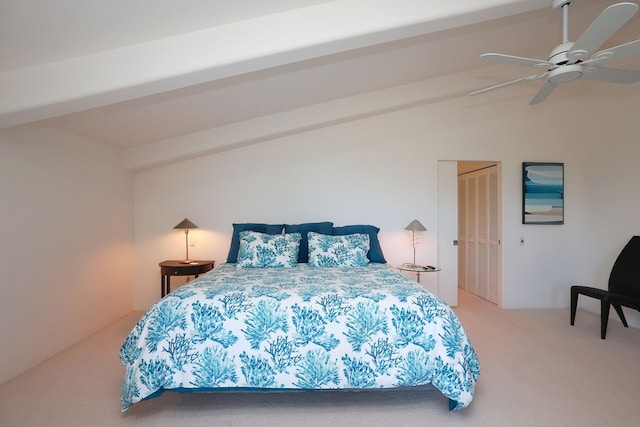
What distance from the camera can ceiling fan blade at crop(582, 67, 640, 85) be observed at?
2.04m

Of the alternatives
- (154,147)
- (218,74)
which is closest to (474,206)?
(218,74)

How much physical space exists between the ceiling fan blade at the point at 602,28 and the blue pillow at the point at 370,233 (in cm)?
224

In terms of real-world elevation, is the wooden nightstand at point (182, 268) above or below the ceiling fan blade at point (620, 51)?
below

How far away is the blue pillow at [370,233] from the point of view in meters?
3.46

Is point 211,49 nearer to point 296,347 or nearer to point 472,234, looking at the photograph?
point 296,347

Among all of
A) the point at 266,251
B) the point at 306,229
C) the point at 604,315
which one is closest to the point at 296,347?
the point at 266,251

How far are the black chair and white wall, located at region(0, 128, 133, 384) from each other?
507 cm

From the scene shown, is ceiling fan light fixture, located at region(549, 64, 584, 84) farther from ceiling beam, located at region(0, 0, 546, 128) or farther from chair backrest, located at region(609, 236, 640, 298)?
chair backrest, located at region(609, 236, 640, 298)

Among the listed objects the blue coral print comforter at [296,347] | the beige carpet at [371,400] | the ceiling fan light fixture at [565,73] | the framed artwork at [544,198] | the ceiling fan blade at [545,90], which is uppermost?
the ceiling fan blade at [545,90]

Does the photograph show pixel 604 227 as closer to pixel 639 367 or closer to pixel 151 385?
pixel 639 367

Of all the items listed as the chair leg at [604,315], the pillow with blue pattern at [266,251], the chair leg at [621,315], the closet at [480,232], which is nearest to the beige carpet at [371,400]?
the chair leg at [604,315]

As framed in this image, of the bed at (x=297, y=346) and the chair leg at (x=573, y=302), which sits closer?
the bed at (x=297, y=346)

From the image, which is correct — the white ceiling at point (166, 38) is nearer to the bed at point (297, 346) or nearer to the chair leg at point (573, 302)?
the bed at point (297, 346)

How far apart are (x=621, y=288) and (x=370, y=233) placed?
2591 mm
